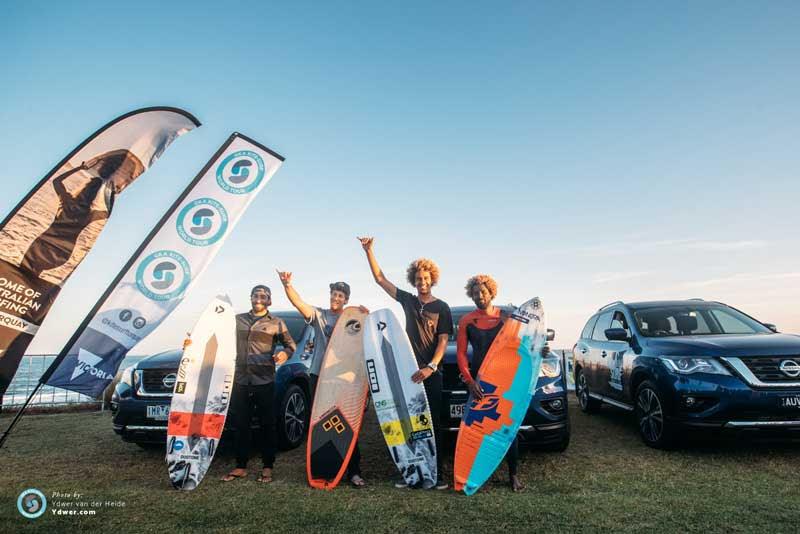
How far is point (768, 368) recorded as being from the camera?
440 centimetres

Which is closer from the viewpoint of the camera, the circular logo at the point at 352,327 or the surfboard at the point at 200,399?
the surfboard at the point at 200,399

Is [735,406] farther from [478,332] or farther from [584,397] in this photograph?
[584,397]

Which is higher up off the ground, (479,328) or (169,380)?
(479,328)

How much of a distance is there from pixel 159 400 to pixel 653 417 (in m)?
5.32

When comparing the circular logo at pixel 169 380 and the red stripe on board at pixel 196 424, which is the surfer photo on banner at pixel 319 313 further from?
the circular logo at pixel 169 380

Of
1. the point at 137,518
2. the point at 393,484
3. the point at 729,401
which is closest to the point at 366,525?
the point at 393,484

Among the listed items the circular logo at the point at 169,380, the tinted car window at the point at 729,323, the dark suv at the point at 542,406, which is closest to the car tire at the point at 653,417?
the dark suv at the point at 542,406

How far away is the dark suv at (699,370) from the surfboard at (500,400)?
4.87ft

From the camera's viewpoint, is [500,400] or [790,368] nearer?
[500,400]

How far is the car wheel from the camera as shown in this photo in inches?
204

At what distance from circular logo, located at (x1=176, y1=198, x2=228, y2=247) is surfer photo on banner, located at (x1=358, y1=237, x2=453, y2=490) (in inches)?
101

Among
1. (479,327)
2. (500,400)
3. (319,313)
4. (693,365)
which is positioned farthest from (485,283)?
(693,365)

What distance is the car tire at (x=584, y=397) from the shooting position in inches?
295

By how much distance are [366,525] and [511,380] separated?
1.89 m
